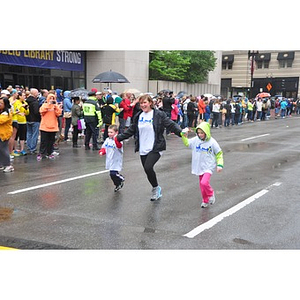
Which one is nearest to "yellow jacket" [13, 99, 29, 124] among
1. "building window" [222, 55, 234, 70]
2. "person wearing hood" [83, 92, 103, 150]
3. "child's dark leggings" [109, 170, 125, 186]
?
"person wearing hood" [83, 92, 103, 150]

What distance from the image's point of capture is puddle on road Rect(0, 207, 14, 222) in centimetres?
625

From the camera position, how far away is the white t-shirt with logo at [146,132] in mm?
7133

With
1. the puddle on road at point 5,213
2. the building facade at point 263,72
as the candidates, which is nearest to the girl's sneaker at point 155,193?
the puddle on road at point 5,213

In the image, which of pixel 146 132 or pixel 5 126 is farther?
pixel 5 126

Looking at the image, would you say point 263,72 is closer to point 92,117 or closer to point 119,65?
point 119,65

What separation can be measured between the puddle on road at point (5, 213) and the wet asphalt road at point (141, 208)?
15 millimetres

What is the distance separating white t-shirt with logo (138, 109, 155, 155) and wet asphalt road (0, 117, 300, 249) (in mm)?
947

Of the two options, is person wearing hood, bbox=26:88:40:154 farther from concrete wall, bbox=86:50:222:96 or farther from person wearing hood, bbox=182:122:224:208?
concrete wall, bbox=86:50:222:96

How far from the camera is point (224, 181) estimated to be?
883 cm

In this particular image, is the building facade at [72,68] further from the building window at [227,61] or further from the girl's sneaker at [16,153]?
the building window at [227,61]

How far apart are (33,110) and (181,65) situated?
21.5m

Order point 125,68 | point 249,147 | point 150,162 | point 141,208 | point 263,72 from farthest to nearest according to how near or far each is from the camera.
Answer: point 263,72, point 125,68, point 249,147, point 150,162, point 141,208

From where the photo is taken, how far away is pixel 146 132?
7148 mm

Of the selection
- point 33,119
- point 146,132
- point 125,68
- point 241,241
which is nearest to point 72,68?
point 125,68
